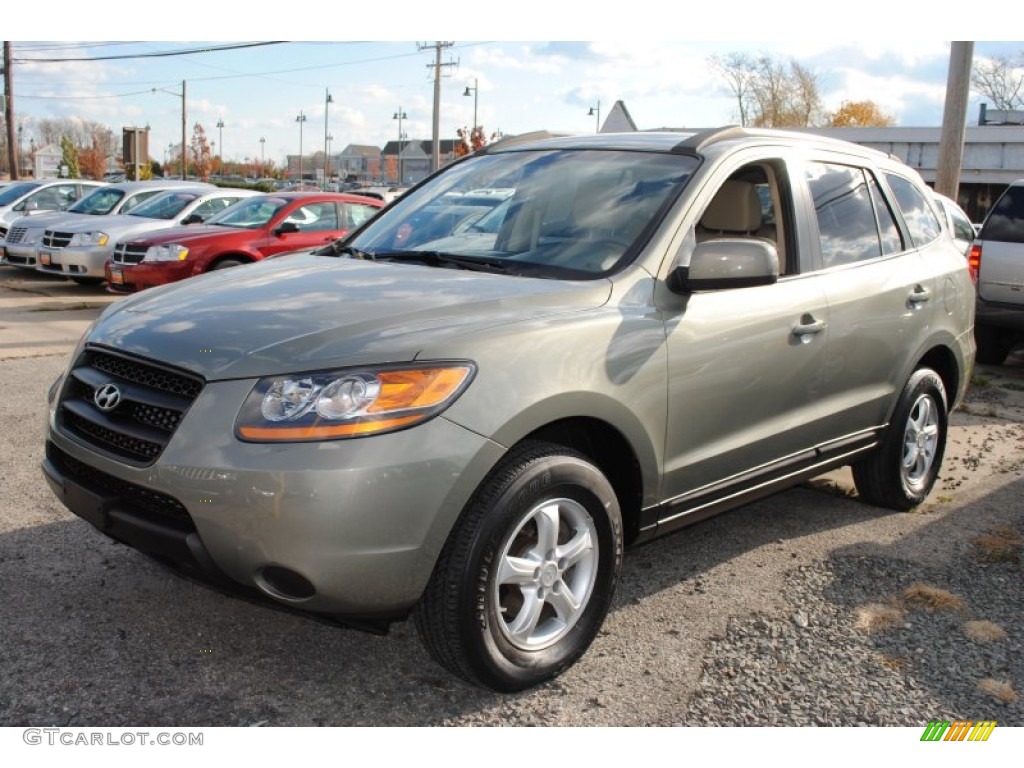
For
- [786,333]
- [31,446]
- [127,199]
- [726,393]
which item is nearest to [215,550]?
[726,393]

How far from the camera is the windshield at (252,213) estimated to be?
1262 cm

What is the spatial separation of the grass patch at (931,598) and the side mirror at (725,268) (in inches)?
58.7

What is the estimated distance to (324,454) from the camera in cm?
274

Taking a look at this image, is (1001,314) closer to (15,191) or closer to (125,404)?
(125,404)

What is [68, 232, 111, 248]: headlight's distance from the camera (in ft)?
46.2

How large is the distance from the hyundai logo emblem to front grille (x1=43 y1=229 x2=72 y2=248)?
12.3 meters

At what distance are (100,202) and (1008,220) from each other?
1413cm

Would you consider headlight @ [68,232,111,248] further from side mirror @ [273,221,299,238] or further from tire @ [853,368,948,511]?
tire @ [853,368,948,511]

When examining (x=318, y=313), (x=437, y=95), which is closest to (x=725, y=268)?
(x=318, y=313)

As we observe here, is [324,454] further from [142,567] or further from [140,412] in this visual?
[142,567]

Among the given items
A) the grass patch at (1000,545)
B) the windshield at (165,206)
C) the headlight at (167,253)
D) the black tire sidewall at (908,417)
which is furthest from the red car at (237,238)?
the grass patch at (1000,545)

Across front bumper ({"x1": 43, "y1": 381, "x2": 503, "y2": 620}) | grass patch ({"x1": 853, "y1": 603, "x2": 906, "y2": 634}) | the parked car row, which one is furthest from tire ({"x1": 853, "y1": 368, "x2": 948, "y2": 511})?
the parked car row

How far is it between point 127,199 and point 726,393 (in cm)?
1531

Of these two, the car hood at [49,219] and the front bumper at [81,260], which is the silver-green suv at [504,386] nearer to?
the front bumper at [81,260]
